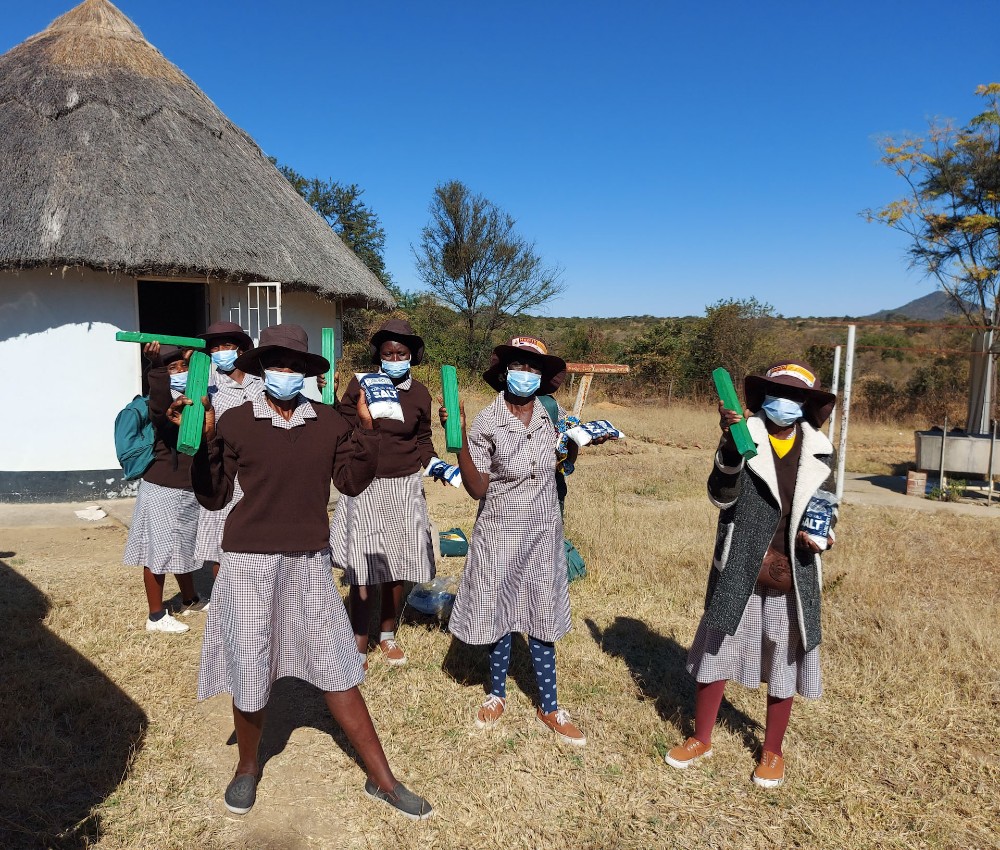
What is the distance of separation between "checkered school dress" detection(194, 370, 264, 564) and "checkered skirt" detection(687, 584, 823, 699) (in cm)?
211

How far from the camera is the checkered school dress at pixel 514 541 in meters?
2.88

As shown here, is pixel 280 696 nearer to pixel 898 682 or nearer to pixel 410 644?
pixel 410 644

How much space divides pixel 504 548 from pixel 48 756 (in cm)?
196

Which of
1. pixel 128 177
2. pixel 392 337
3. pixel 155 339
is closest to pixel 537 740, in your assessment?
pixel 392 337

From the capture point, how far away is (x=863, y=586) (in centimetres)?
471

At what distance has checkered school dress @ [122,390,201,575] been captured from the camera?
3.76 meters

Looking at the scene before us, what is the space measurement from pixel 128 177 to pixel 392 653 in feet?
20.8

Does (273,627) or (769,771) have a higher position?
(273,627)

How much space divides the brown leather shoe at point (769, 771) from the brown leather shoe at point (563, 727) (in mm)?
678

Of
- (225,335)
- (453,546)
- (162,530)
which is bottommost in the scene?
(453,546)

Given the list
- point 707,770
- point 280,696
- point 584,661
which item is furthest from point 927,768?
point 280,696

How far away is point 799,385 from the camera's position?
8.04 feet

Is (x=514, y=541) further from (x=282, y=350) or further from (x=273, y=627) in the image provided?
(x=282, y=350)

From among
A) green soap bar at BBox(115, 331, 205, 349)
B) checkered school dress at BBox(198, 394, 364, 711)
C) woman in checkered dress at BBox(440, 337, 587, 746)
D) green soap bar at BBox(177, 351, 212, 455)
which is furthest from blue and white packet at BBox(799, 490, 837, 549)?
green soap bar at BBox(115, 331, 205, 349)
